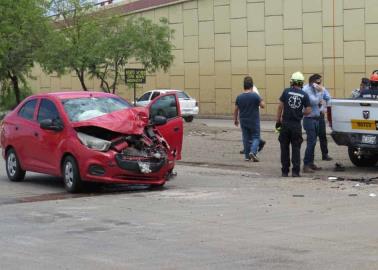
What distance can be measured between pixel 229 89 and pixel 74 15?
1139 cm

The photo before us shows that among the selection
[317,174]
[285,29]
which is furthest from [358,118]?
[285,29]

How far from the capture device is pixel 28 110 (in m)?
13.6

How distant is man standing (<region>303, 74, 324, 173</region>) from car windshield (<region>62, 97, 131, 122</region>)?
372 centimetres

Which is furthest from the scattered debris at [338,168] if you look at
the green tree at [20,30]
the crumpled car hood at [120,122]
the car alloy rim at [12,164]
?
the green tree at [20,30]

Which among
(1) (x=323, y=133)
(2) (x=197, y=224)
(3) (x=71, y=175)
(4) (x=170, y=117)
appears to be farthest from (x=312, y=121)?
(2) (x=197, y=224)

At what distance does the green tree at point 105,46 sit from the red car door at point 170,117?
15.9m

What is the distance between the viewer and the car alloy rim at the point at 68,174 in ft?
39.8

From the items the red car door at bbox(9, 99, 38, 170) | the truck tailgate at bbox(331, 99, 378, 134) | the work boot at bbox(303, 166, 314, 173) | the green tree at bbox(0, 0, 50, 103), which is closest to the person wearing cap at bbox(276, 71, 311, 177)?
the work boot at bbox(303, 166, 314, 173)

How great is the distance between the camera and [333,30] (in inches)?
1431

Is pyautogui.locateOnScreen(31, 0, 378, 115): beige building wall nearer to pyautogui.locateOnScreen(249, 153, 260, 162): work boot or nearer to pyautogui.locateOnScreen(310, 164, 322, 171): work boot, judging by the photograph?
pyautogui.locateOnScreen(249, 153, 260, 162): work boot

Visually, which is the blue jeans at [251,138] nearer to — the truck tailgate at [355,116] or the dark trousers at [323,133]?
the dark trousers at [323,133]

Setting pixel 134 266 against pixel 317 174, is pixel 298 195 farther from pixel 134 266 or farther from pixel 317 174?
pixel 134 266

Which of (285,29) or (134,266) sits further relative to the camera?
(285,29)

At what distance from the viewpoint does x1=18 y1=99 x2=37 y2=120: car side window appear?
1347 centimetres
